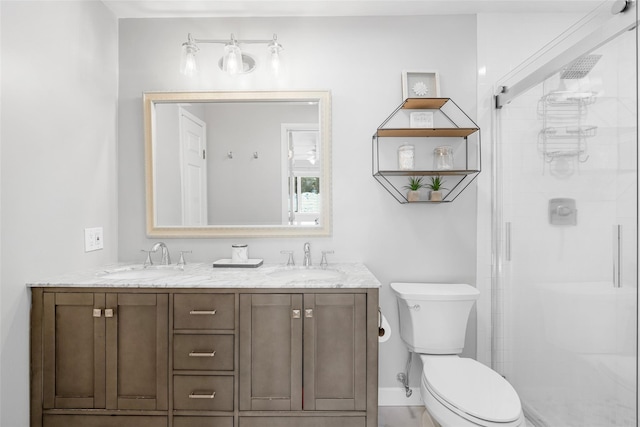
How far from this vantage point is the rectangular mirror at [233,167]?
2.17 metres

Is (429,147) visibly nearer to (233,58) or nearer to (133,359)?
(233,58)

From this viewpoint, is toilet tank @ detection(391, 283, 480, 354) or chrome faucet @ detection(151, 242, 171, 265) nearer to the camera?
toilet tank @ detection(391, 283, 480, 354)

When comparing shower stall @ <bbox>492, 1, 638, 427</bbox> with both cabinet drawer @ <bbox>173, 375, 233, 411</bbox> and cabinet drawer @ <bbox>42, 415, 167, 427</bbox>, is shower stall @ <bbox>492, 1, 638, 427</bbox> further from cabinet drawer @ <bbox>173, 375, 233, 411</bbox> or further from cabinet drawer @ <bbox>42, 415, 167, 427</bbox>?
cabinet drawer @ <bbox>42, 415, 167, 427</bbox>

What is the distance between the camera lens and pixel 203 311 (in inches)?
63.4

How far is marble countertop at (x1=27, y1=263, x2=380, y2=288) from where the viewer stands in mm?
1600

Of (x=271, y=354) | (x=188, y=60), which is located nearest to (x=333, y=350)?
(x=271, y=354)

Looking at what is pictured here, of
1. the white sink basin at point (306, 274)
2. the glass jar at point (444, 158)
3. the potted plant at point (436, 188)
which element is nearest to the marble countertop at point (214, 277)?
the white sink basin at point (306, 274)

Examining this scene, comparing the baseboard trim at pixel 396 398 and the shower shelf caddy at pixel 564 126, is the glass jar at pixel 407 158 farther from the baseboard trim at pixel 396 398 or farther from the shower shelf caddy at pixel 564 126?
the baseboard trim at pixel 396 398

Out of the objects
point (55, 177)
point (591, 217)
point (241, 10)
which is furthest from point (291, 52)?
point (591, 217)

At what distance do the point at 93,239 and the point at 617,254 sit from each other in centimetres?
249

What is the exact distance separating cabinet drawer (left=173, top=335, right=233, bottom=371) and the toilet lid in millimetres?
933

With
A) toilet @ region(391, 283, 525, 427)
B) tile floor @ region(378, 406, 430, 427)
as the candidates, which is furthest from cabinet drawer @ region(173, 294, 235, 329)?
tile floor @ region(378, 406, 430, 427)

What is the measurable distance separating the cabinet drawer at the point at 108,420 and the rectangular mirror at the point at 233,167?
1.00 metres

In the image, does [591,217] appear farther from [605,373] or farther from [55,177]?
[55,177]
